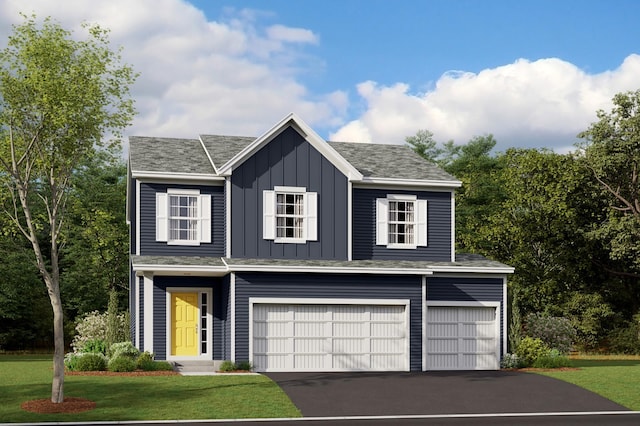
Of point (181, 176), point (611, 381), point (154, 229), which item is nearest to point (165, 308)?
point (154, 229)

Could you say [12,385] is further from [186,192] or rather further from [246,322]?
[186,192]

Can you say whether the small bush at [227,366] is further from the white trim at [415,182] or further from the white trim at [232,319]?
the white trim at [415,182]

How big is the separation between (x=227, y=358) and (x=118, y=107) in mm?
10232

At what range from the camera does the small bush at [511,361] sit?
3083cm

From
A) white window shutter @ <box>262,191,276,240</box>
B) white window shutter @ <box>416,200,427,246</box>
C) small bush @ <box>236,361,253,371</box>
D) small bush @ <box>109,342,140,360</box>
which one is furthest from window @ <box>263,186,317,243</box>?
small bush @ <box>109,342,140,360</box>

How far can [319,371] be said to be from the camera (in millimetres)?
28766

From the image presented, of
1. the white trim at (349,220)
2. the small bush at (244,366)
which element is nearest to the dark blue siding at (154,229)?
the white trim at (349,220)

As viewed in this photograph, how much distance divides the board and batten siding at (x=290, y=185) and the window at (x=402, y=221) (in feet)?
5.61

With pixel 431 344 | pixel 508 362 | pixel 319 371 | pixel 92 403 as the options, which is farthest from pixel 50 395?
pixel 508 362

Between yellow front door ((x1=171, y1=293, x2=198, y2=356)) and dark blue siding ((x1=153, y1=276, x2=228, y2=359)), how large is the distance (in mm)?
447

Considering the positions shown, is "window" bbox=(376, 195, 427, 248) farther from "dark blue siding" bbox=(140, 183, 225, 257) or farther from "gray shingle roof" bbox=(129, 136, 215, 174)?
"gray shingle roof" bbox=(129, 136, 215, 174)

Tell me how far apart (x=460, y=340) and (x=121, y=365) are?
1186 centimetres

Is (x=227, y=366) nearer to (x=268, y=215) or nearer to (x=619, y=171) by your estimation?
(x=268, y=215)

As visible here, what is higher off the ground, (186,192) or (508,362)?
(186,192)
